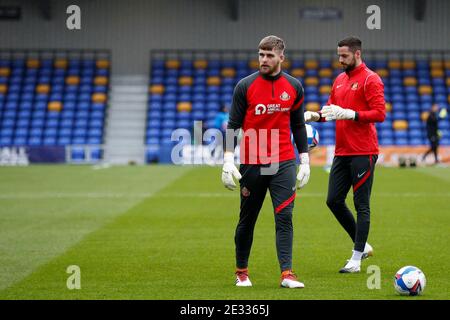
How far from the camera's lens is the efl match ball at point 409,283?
831 cm

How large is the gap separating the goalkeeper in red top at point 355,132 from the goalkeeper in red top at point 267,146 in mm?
1089

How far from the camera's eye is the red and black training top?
891 centimetres

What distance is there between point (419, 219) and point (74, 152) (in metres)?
23.6

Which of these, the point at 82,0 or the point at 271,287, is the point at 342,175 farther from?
the point at 82,0

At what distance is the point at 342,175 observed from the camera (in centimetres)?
1044

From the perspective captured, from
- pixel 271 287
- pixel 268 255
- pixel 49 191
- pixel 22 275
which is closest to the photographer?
pixel 271 287

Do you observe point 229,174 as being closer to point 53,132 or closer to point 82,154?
point 82,154

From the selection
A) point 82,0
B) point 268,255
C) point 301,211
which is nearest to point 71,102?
point 82,0

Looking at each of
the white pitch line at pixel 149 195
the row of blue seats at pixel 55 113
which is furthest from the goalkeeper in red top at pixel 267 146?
the row of blue seats at pixel 55 113

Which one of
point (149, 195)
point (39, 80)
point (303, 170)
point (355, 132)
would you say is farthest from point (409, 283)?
point (39, 80)

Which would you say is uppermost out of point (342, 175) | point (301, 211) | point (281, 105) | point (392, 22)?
point (392, 22)

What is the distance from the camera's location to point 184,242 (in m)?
12.7

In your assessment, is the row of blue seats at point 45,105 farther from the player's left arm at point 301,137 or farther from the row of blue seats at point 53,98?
the player's left arm at point 301,137

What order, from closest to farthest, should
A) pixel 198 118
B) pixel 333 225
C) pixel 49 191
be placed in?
pixel 333 225, pixel 49 191, pixel 198 118
